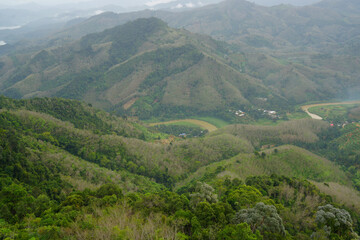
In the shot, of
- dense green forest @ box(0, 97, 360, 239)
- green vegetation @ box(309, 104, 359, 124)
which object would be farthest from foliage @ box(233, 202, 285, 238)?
green vegetation @ box(309, 104, 359, 124)

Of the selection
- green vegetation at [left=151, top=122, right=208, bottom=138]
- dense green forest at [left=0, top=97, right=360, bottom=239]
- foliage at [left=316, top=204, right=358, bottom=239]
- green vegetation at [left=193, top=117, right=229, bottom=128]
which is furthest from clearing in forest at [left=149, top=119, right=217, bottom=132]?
foliage at [left=316, top=204, right=358, bottom=239]

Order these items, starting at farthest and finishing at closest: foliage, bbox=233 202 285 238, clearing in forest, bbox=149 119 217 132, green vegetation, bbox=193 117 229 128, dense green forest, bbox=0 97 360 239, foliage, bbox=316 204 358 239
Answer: green vegetation, bbox=193 117 229 128 < clearing in forest, bbox=149 119 217 132 < foliage, bbox=316 204 358 239 < foliage, bbox=233 202 285 238 < dense green forest, bbox=0 97 360 239

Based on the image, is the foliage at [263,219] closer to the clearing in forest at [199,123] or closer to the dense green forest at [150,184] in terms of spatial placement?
the dense green forest at [150,184]

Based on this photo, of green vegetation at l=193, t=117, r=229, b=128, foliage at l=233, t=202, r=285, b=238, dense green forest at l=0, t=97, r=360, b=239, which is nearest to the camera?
dense green forest at l=0, t=97, r=360, b=239

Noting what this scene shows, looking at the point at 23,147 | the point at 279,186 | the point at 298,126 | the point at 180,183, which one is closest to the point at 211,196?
the point at 279,186

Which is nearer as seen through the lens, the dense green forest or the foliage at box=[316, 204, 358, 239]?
the dense green forest

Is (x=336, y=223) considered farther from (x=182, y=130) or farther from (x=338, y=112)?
(x=338, y=112)

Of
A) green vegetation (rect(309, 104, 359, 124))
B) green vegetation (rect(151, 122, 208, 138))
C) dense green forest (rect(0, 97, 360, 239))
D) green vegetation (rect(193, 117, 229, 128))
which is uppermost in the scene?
dense green forest (rect(0, 97, 360, 239))

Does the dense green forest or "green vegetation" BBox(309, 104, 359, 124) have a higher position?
the dense green forest

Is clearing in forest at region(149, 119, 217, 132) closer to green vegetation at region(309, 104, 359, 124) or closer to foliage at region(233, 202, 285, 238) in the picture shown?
green vegetation at region(309, 104, 359, 124)

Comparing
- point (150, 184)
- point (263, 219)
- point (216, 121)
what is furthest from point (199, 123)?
point (263, 219)
